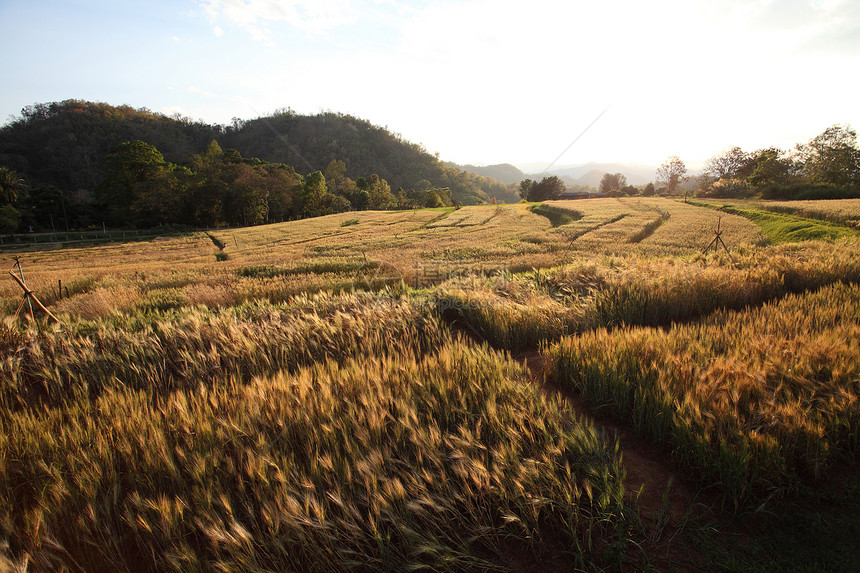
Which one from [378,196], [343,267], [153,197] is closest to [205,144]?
[378,196]

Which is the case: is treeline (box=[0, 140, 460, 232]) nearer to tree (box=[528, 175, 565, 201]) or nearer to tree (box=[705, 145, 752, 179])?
tree (box=[528, 175, 565, 201])

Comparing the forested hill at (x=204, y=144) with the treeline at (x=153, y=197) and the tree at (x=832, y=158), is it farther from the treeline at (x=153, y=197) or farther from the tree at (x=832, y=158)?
the tree at (x=832, y=158)

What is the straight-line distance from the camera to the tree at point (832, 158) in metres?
39.1

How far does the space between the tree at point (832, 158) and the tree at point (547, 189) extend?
42.0m

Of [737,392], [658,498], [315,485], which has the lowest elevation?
[658,498]

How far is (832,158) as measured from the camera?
4125 cm

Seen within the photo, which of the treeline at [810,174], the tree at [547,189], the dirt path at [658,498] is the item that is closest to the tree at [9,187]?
the dirt path at [658,498]

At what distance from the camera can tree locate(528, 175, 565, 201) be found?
83000 mm

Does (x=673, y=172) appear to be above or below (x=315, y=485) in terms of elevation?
above

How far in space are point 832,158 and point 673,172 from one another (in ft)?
195

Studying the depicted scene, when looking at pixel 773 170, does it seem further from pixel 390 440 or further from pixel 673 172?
pixel 390 440

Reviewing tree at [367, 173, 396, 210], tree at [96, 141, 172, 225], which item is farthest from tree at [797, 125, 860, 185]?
tree at [96, 141, 172, 225]

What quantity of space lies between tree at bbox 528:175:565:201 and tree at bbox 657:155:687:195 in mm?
35363

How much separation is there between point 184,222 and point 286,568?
75.0 metres
